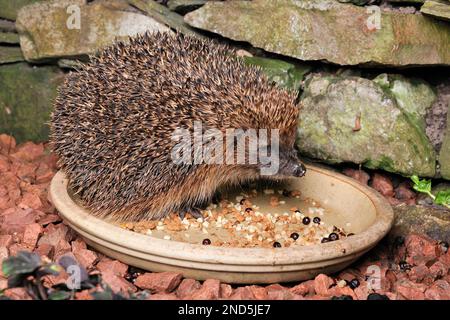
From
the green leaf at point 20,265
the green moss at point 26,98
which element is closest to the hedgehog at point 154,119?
the green moss at point 26,98

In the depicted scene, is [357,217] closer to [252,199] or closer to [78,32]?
[252,199]

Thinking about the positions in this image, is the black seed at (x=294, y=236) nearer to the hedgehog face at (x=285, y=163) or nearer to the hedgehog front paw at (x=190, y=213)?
the hedgehog face at (x=285, y=163)

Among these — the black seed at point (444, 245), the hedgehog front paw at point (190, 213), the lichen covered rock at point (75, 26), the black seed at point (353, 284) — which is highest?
the lichen covered rock at point (75, 26)

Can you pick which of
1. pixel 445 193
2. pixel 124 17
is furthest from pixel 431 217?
pixel 124 17

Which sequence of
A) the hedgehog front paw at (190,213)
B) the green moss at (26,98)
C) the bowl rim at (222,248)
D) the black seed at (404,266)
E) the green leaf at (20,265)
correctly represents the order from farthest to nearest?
1. the green moss at (26,98)
2. the hedgehog front paw at (190,213)
3. the black seed at (404,266)
4. the bowl rim at (222,248)
5. the green leaf at (20,265)

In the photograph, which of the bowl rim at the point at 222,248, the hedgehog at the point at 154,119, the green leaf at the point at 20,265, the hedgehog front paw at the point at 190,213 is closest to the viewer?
the green leaf at the point at 20,265

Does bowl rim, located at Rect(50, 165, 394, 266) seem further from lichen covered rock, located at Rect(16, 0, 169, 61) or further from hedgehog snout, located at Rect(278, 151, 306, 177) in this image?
lichen covered rock, located at Rect(16, 0, 169, 61)

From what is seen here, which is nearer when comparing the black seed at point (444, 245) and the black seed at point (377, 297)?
the black seed at point (377, 297)

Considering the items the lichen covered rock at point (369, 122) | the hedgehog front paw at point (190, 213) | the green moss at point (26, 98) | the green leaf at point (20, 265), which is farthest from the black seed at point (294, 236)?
the green moss at point (26, 98)

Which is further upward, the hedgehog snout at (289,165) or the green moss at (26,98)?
the hedgehog snout at (289,165)
